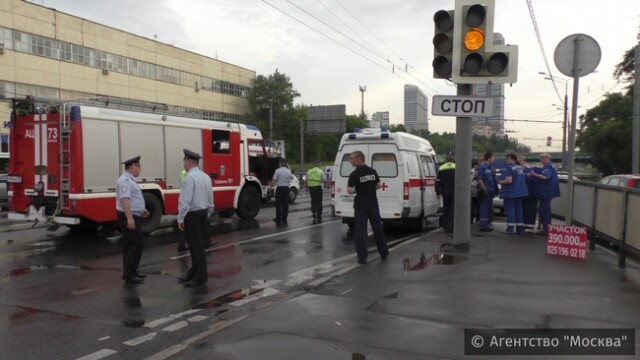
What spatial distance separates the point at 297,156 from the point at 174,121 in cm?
7696

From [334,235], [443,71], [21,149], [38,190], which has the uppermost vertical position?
[443,71]

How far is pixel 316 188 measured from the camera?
14.7 meters

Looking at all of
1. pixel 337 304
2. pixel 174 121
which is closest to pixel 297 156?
pixel 174 121

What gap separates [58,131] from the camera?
1035 cm

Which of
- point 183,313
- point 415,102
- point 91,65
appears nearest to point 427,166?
point 183,313

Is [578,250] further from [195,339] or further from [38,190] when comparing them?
[38,190]

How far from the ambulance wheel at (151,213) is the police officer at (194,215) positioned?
16.5 ft

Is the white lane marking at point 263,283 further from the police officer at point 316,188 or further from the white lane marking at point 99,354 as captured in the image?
the police officer at point 316,188

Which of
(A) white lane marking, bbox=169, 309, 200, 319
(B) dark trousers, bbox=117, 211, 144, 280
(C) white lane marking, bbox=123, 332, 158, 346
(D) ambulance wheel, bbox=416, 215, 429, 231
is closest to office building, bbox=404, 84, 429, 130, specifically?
(D) ambulance wheel, bbox=416, 215, 429, 231

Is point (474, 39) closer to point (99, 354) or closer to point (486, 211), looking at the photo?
point (486, 211)

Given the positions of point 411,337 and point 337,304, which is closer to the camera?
point 411,337

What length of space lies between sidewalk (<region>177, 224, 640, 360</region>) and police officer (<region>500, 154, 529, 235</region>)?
2.70 m

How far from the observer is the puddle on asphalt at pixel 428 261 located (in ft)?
24.2

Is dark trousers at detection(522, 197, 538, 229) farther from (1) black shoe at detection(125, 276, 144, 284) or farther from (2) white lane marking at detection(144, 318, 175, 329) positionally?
(2) white lane marking at detection(144, 318, 175, 329)
